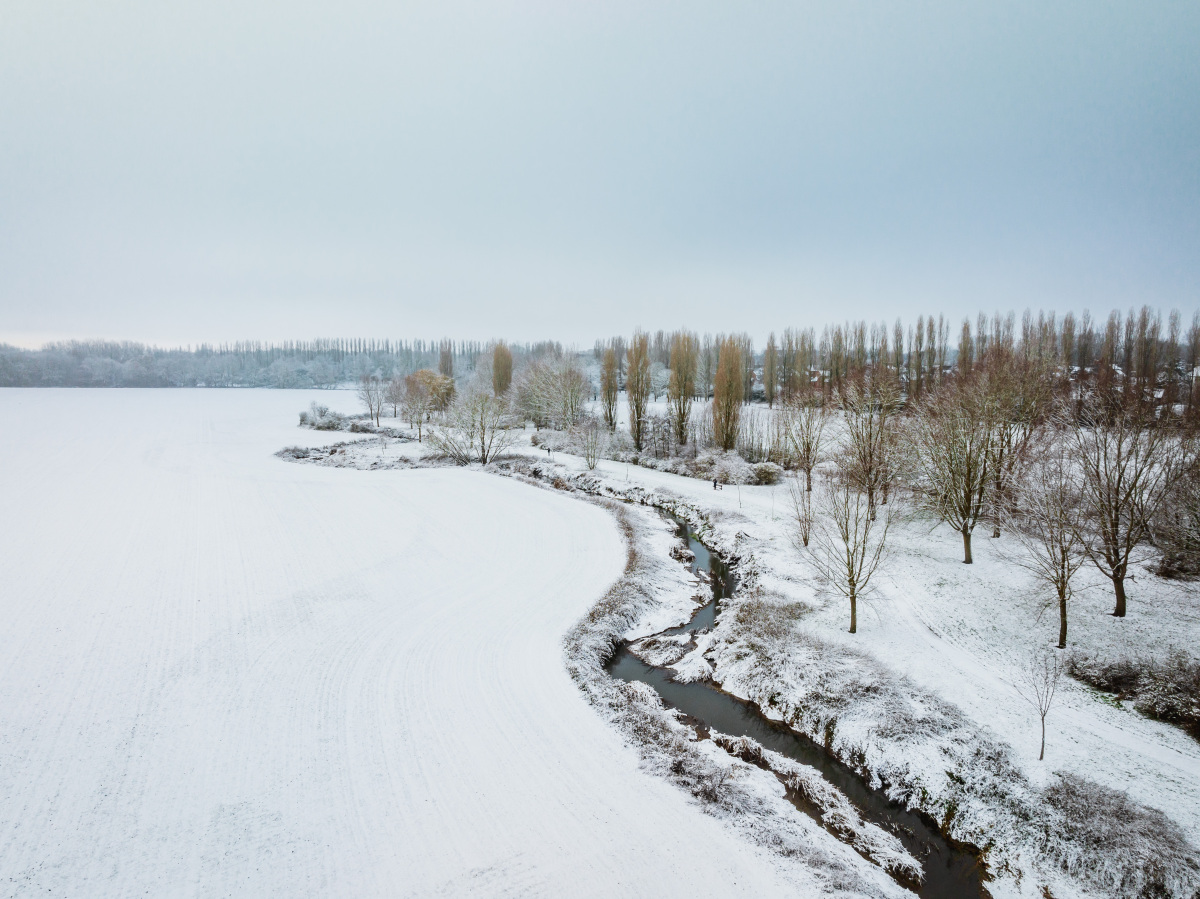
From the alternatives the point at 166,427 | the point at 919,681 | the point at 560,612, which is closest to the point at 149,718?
the point at 560,612

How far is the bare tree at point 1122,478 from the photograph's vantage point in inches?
431

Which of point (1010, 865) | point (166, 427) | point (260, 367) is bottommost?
point (1010, 865)

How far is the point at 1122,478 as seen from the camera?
11062 millimetres

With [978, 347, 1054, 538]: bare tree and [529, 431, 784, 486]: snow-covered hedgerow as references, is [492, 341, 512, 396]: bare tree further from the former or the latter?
[978, 347, 1054, 538]: bare tree

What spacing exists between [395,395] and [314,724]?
181 ft

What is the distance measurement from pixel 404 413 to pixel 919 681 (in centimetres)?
5556

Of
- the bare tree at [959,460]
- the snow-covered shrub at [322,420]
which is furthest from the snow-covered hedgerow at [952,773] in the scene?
the snow-covered shrub at [322,420]

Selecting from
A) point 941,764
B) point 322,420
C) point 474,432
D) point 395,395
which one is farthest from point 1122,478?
point 395,395

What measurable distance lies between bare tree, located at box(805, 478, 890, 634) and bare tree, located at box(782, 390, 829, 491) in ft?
9.17

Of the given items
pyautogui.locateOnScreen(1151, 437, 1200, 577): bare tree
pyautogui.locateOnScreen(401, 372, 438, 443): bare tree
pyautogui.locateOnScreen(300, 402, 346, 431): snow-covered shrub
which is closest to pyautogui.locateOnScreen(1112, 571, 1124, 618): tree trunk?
pyautogui.locateOnScreen(1151, 437, 1200, 577): bare tree

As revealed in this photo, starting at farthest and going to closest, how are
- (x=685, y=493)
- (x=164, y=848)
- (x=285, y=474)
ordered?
(x=285, y=474), (x=685, y=493), (x=164, y=848)

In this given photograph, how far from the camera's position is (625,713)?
9688 millimetres

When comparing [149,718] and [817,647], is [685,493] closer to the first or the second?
[817,647]

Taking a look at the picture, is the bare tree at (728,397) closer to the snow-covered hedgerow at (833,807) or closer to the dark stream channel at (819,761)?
the dark stream channel at (819,761)
